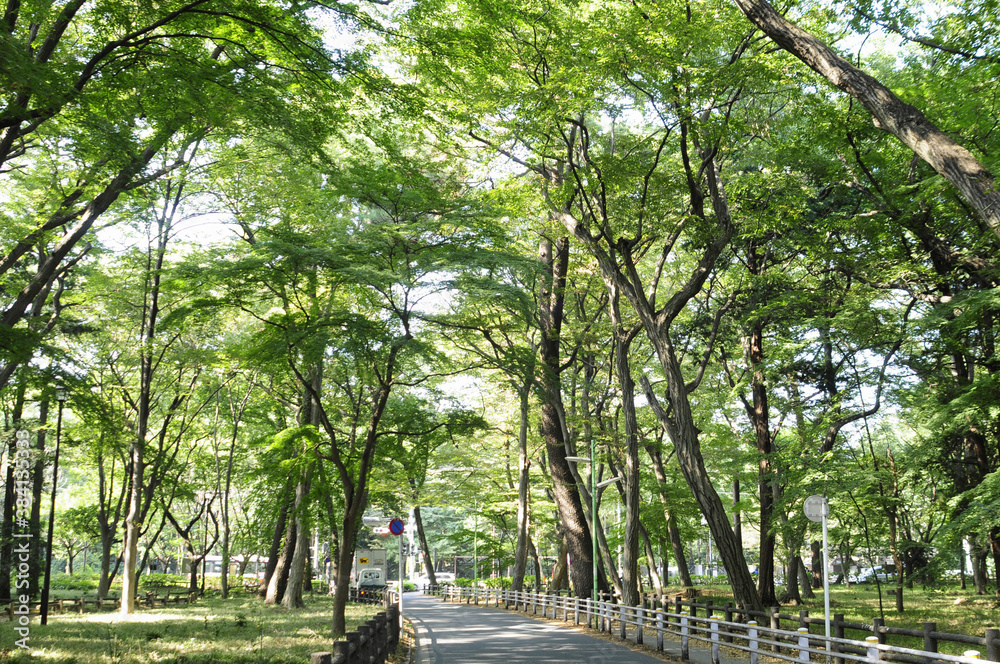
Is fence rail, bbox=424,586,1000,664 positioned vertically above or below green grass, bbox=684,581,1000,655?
above

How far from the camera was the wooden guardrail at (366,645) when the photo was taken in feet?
24.6

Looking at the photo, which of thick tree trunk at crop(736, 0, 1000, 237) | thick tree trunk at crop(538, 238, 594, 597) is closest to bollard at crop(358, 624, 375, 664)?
thick tree trunk at crop(736, 0, 1000, 237)

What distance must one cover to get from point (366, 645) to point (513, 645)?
7.67 metres

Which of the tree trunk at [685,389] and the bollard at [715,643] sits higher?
the tree trunk at [685,389]

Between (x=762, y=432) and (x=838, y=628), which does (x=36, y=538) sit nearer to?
(x=838, y=628)

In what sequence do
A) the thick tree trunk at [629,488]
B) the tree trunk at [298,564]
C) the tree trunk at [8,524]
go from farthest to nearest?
the tree trunk at [298,564], the tree trunk at [8,524], the thick tree trunk at [629,488]

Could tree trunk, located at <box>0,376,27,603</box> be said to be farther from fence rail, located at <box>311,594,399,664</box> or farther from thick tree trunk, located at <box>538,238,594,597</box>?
thick tree trunk, located at <box>538,238,594,597</box>

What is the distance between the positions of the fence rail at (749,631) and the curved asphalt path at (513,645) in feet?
2.73

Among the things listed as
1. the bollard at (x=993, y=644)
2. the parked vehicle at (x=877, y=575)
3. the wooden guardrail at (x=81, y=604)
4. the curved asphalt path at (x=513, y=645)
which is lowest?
the parked vehicle at (x=877, y=575)

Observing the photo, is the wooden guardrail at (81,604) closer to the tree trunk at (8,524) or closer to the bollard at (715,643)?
the tree trunk at (8,524)

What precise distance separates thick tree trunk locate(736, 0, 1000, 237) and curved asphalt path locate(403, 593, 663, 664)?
9.83m

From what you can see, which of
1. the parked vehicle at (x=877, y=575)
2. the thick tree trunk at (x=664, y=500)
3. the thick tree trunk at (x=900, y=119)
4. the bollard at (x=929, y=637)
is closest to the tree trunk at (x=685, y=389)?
the thick tree trunk at (x=900, y=119)

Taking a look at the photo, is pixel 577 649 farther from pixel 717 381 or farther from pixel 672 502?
pixel 717 381

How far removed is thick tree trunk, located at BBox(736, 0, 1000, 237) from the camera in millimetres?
8820
